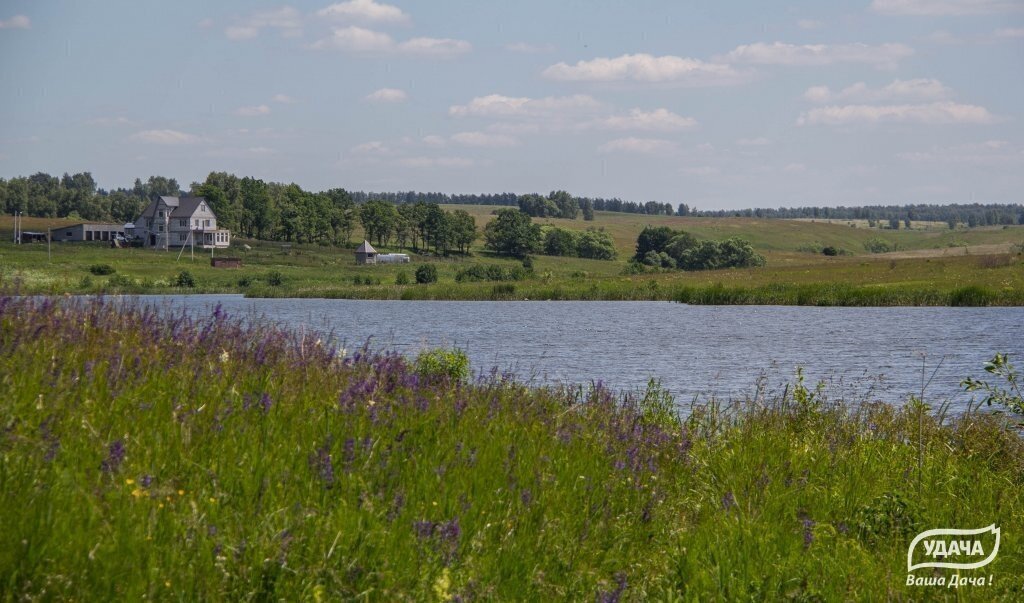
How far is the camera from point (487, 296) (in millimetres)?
89438

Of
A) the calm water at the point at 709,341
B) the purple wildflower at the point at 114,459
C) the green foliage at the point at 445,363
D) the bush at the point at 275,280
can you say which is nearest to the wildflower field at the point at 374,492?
the purple wildflower at the point at 114,459

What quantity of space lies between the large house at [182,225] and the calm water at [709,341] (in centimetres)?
9084

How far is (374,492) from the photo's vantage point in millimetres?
6734

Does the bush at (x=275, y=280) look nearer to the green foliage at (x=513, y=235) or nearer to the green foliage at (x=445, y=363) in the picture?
the green foliage at (x=513, y=235)

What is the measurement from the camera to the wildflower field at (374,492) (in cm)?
528

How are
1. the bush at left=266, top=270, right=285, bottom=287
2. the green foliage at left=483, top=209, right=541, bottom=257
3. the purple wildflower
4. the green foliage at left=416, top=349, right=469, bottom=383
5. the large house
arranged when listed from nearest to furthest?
the purple wildflower < the green foliage at left=416, top=349, right=469, bottom=383 < the bush at left=266, top=270, right=285, bottom=287 < the large house < the green foliage at left=483, top=209, right=541, bottom=257

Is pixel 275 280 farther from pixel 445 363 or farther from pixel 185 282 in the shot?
pixel 445 363

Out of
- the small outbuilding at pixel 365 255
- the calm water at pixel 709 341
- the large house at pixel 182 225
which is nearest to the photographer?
the calm water at pixel 709 341

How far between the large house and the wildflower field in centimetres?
15649

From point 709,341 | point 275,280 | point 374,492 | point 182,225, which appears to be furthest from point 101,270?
point 374,492

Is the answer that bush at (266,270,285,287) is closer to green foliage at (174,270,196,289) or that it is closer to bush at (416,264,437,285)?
green foliage at (174,270,196,289)

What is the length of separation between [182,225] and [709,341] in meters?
134

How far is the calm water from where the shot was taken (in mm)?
28938

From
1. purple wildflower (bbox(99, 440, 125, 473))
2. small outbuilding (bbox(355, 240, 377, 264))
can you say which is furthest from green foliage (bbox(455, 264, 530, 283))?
purple wildflower (bbox(99, 440, 125, 473))
